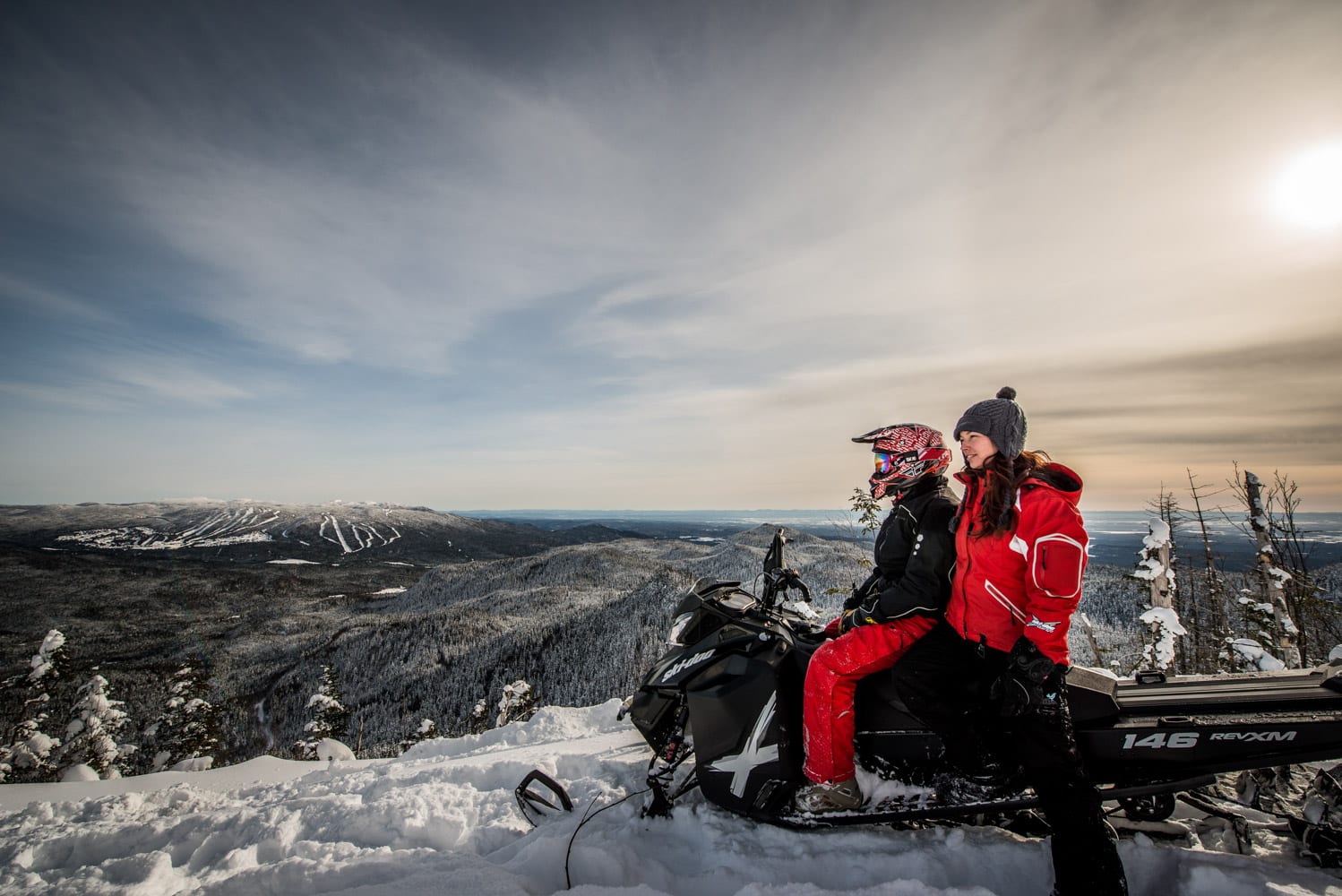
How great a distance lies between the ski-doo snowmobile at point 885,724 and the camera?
278cm

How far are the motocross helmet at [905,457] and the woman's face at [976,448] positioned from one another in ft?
0.93

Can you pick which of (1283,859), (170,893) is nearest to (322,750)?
(170,893)

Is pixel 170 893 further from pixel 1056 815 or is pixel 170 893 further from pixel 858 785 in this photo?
pixel 1056 815

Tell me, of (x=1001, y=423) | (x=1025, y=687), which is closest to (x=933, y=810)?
(x=1025, y=687)

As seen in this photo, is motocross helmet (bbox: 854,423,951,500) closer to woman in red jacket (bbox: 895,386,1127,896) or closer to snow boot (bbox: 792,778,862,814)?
woman in red jacket (bbox: 895,386,1127,896)

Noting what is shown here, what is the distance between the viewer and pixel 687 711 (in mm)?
3922

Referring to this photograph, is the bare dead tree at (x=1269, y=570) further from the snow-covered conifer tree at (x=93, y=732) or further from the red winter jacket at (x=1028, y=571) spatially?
the snow-covered conifer tree at (x=93, y=732)

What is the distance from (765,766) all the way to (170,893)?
3.53m

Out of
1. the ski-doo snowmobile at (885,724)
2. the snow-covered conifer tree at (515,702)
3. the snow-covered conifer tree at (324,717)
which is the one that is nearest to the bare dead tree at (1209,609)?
the ski-doo snowmobile at (885,724)

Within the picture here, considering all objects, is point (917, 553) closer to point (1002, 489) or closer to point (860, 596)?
point (1002, 489)

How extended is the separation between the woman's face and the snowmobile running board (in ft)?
5.84

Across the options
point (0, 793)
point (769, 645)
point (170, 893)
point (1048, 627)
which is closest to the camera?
A: point (1048, 627)

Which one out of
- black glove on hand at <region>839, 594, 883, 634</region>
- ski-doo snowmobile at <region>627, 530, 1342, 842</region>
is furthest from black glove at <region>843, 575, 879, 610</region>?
ski-doo snowmobile at <region>627, 530, 1342, 842</region>

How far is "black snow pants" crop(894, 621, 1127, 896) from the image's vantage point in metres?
2.51
